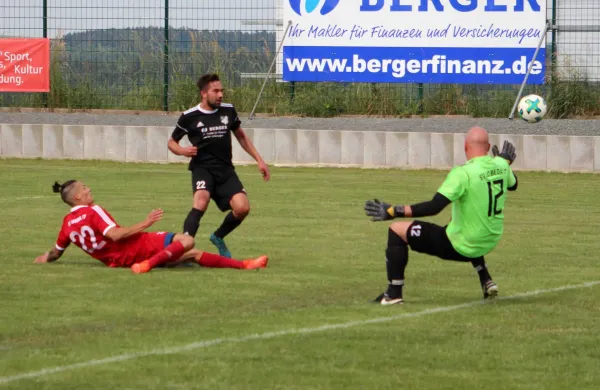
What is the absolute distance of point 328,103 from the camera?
3123cm

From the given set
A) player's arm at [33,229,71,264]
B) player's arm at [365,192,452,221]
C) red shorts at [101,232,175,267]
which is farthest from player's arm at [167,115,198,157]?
player's arm at [365,192,452,221]

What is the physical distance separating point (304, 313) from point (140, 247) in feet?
9.70

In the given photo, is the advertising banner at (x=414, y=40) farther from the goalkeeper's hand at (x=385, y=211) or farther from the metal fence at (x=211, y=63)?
the goalkeeper's hand at (x=385, y=211)

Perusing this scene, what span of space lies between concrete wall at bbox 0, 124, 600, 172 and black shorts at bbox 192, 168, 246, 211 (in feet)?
41.1

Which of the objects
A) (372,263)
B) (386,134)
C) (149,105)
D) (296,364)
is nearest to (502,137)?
(386,134)

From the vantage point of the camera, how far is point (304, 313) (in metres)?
10.4

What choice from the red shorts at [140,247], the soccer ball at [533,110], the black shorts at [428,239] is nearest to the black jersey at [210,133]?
the red shorts at [140,247]

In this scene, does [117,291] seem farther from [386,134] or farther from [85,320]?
[386,134]

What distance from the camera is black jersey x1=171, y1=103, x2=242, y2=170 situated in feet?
46.0

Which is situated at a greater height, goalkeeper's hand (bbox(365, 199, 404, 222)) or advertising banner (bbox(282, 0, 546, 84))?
advertising banner (bbox(282, 0, 546, 84))

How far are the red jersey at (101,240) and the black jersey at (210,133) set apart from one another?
4.48 feet

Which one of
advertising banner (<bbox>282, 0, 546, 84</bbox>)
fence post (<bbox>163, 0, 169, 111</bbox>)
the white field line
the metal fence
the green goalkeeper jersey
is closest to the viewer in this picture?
the white field line

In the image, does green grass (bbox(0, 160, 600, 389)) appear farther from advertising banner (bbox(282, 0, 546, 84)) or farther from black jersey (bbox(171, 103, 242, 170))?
advertising banner (bbox(282, 0, 546, 84))

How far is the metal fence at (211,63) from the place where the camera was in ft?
95.5
